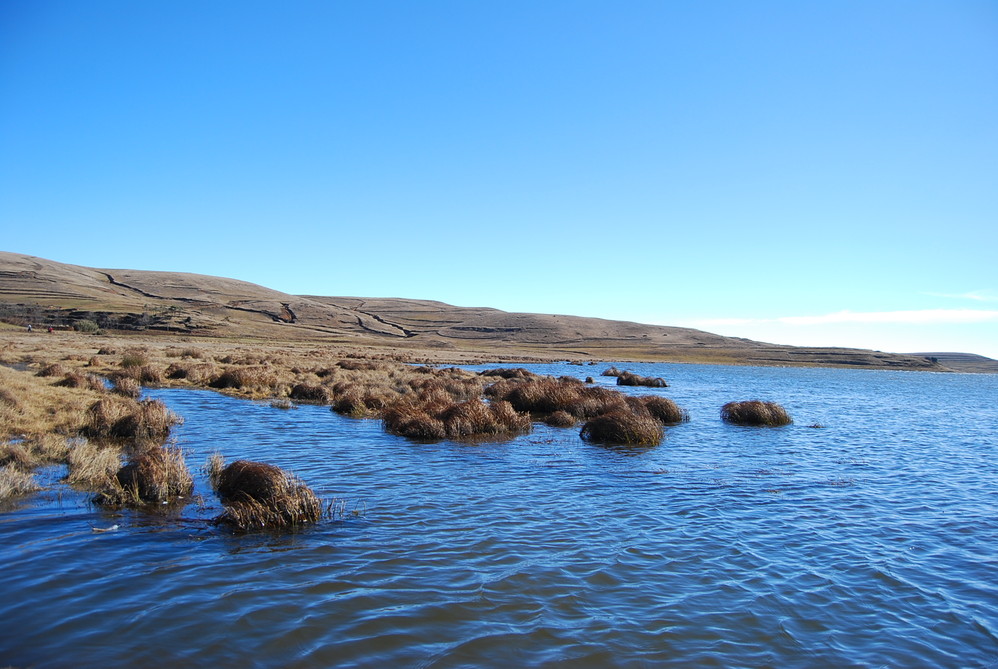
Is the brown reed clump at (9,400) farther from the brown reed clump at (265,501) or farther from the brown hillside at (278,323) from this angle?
the brown hillside at (278,323)

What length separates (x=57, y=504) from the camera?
10.3m

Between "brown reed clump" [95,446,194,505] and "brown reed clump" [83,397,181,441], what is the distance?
20.5 ft

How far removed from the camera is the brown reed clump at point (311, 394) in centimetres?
2948

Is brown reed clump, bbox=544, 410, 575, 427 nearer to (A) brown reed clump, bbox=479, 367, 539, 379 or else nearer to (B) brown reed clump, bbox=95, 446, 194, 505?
(B) brown reed clump, bbox=95, 446, 194, 505

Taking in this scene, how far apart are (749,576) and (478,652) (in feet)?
14.3

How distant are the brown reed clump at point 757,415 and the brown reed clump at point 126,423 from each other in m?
22.4

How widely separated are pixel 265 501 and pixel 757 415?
22.9 metres

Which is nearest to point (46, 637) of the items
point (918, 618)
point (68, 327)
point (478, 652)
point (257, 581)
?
point (257, 581)

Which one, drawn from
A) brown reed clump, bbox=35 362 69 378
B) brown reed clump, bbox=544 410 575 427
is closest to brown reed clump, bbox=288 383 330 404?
brown reed clump, bbox=35 362 69 378

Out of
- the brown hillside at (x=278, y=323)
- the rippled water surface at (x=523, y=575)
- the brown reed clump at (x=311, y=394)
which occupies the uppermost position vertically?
the brown hillside at (x=278, y=323)

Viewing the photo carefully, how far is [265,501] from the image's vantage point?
10016mm

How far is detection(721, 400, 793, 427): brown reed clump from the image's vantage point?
27094 mm

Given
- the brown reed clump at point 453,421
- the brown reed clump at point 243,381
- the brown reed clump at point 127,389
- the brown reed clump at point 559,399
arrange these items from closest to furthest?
the brown reed clump at point 453,421, the brown reed clump at point 127,389, the brown reed clump at point 559,399, the brown reed clump at point 243,381

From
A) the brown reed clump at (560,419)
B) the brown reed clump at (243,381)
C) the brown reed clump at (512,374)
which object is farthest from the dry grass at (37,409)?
the brown reed clump at (512,374)
